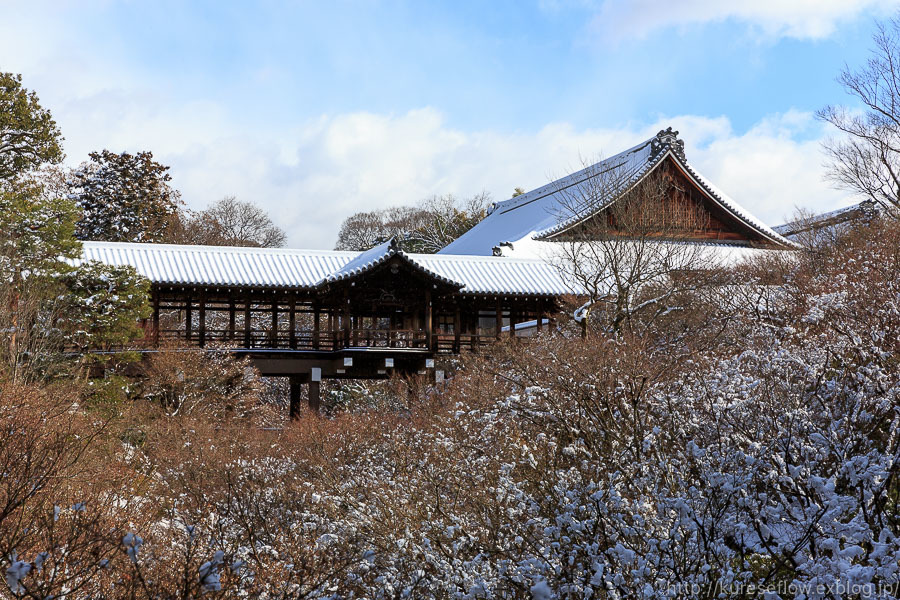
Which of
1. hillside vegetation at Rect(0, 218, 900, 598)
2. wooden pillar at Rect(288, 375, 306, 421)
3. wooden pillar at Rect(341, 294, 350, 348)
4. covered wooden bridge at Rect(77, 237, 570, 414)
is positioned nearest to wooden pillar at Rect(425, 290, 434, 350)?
covered wooden bridge at Rect(77, 237, 570, 414)

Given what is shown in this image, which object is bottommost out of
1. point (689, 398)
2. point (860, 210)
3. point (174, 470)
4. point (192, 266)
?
point (174, 470)

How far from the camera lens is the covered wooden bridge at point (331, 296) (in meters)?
21.6

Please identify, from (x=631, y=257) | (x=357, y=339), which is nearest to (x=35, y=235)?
(x=357, y=339)

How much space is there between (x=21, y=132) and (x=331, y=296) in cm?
898

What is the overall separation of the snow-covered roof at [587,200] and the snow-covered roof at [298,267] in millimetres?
2278

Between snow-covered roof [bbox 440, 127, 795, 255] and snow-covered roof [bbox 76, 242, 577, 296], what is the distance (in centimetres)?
228

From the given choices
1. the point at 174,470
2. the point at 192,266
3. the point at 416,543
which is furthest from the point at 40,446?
the point at 192,266

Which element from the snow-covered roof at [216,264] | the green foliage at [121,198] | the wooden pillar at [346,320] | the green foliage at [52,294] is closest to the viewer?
the green foliage at [52,294]

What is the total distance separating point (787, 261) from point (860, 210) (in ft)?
18.9

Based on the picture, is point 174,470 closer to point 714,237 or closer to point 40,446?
point 40,446

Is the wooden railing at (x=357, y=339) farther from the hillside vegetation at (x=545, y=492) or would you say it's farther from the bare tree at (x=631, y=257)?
the hillside vegetation at (x=545, y=492)

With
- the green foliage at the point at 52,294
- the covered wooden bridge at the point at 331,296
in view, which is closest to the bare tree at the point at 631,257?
the covered wooden bridge at the point at 331,296

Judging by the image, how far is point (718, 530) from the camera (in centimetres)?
507

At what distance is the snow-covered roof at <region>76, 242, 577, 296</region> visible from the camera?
2153 centimetres
